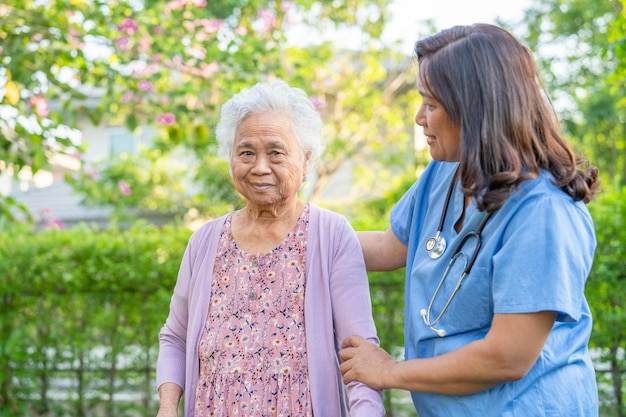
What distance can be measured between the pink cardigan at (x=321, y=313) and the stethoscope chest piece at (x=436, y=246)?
0.35 m

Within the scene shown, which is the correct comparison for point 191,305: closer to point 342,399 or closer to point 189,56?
point 342,399

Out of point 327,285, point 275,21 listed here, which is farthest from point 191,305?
point 275,21

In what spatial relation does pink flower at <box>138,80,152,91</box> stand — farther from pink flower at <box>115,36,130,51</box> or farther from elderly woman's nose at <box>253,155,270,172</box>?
elderly woman's nose at <box>253,155,270,172</box>

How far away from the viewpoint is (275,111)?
2369mm

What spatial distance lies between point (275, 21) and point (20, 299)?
17.4 feet

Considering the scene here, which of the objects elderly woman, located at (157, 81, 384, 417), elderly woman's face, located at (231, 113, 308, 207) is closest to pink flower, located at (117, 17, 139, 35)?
elderly woman, located at (157, 81, 384, 417)

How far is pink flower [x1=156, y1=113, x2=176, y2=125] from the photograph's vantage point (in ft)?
17.1

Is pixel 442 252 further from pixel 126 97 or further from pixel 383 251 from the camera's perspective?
pixel 126 97

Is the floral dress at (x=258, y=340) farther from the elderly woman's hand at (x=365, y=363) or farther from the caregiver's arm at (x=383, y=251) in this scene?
the caregiver's arm at (x=383, y=251)

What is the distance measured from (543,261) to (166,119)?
394 centimetres

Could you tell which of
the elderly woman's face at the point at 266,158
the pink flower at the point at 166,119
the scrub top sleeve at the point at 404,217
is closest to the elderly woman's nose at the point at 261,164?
the elderly woman's face at the point at 266,158

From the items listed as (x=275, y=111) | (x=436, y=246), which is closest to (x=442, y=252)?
(x=436, y=246)

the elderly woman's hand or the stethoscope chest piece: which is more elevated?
the stethoscope chest piece

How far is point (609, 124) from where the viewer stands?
50.7ft
